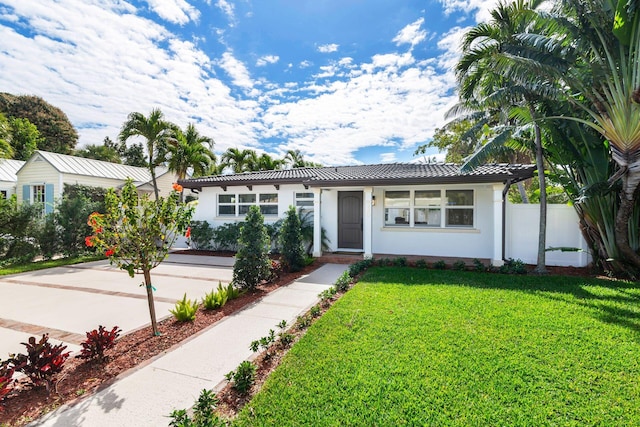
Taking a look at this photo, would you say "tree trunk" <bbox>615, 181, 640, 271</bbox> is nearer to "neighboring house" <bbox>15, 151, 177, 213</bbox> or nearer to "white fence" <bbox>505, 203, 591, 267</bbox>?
"white fence" <bbox>505, 203, 591, 267</bbox>

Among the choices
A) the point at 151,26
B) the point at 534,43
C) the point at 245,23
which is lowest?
the point at 534,43

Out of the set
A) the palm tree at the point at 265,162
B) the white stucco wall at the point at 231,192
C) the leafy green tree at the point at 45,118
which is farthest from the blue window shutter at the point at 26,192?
the leafy green tree at the point at 45,118

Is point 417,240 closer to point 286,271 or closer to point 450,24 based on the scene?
point 286,271

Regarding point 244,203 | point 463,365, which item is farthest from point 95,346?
point 244,203

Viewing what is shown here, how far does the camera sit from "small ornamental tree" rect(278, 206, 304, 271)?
30.3 feet

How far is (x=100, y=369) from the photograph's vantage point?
3.58 m

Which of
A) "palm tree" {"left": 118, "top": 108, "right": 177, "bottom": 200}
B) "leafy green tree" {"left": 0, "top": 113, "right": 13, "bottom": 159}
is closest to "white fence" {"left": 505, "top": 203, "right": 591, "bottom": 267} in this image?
"palm tree" {"left": 118, "top": 108, "right": 177, "bottom": 200}

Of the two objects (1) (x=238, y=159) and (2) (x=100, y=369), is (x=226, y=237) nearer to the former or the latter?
(2) (x=100, y=369)

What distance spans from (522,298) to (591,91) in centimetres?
615

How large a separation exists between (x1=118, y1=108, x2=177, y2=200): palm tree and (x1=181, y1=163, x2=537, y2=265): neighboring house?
4.34 metres

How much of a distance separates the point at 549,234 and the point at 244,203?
12371 mm

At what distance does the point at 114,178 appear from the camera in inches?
755

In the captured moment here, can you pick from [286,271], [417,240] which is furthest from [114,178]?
[417,240]

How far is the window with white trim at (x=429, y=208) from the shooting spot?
1055 cm
